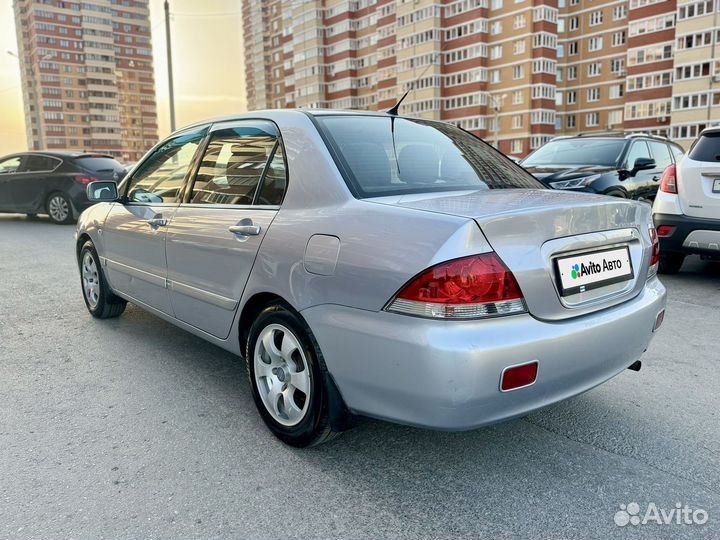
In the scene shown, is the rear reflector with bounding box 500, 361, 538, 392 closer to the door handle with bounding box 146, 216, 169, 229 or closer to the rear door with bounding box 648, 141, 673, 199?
the door handle with bounding box 146, 216, 169, 229

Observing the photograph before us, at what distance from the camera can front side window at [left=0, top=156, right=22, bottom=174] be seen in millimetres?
13387

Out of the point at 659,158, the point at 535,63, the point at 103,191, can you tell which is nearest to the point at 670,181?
the point at 659,158

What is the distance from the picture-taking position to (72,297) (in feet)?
19.6

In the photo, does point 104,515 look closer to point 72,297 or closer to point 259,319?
point 259,319

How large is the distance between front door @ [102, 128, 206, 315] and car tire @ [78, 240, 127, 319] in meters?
0.26

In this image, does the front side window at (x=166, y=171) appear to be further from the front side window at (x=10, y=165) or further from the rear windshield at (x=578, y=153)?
the front side window at (x=10, y=165)

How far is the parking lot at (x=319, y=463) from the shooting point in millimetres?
2189

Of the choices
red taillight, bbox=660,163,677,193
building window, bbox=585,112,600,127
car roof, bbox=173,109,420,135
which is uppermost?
building window, bbox=585,112,600,127

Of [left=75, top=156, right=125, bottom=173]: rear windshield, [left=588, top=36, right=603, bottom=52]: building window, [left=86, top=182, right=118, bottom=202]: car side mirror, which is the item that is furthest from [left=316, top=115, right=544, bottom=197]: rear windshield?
[left=588, top=36, right=603, bottom=52]: building window

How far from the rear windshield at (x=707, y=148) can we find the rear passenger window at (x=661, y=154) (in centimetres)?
299

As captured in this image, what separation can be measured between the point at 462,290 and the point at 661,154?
28.5 feet

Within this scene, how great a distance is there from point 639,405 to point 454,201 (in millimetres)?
1672

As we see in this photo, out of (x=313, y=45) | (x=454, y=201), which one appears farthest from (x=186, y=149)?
(x=313, y=45)

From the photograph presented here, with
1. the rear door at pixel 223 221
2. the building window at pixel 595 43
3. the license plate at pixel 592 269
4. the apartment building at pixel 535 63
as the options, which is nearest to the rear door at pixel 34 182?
the rear door at pixel 223 221
